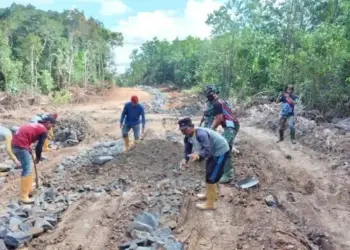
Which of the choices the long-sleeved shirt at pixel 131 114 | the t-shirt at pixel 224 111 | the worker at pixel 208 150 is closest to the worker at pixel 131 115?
the long-sleeved shirt at pixel 131 114

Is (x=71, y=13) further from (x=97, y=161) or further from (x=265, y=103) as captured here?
(x=97, y=161)

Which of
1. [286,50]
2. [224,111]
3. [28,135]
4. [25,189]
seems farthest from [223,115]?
[286,50]

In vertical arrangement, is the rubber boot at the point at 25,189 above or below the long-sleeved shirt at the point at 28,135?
below

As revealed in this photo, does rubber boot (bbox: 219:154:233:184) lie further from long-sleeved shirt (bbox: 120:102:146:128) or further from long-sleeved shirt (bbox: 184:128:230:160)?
long-sleeved shirt (bbox: 120:102:146:128)

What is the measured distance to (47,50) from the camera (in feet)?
105

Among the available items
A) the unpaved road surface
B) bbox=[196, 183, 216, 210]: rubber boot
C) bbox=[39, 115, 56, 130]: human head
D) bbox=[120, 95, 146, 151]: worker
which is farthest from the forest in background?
bbox=[39, 115, 56, 130]: human head

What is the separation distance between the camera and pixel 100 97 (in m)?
34.2

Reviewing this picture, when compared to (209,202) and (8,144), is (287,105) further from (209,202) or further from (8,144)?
(8,144)

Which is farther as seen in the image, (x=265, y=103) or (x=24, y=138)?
(x=265, y=103)

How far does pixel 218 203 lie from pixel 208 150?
5.09ft

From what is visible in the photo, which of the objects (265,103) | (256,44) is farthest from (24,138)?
(256,44)

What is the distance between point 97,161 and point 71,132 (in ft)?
17.0

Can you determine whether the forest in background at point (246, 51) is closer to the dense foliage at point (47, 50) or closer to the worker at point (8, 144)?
the dense foliage at point (47, 50)

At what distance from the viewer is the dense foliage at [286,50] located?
48.9 feet
